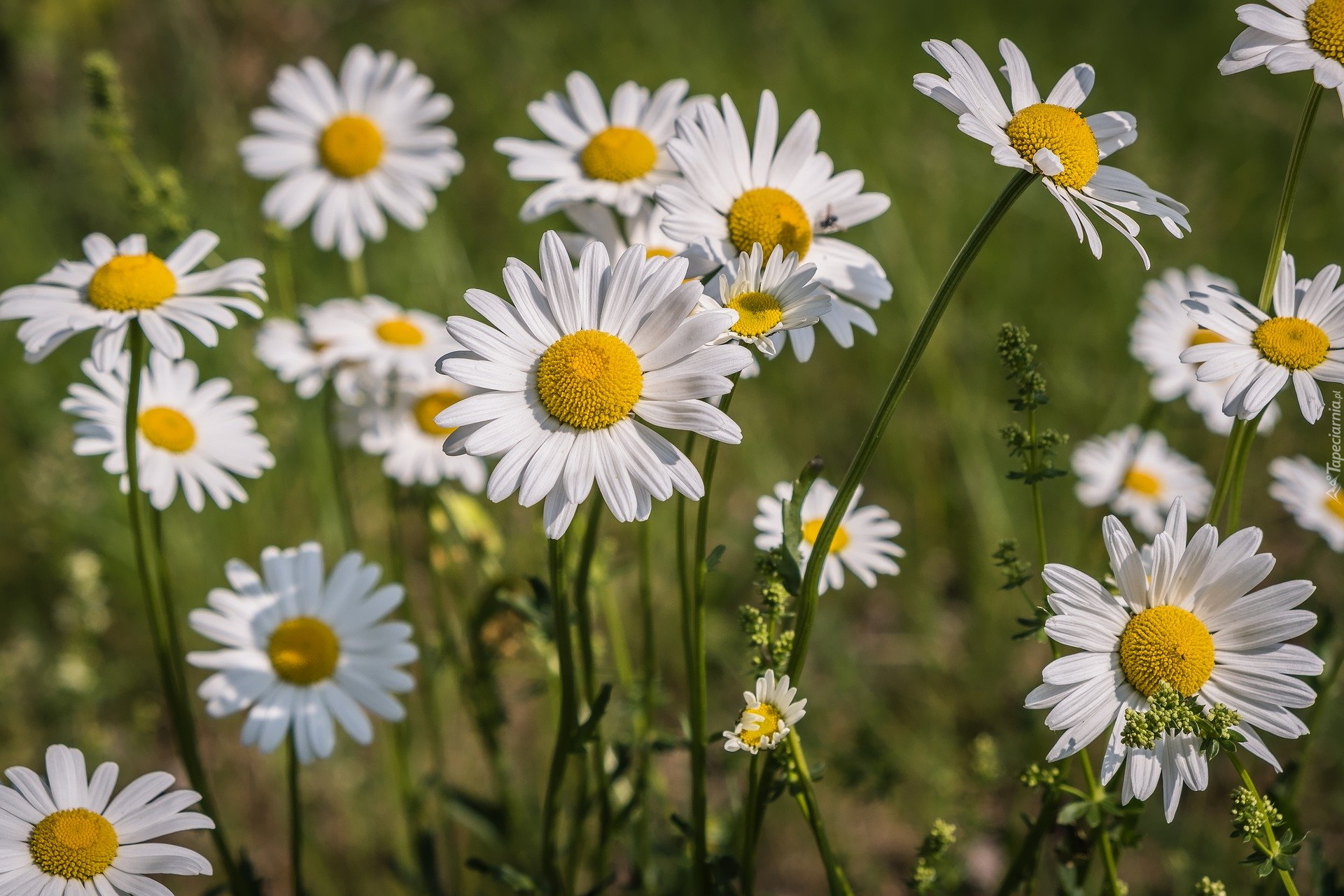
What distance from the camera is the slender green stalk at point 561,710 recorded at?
1477 millimetres

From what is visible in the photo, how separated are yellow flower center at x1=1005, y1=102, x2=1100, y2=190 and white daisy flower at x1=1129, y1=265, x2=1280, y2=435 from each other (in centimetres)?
106

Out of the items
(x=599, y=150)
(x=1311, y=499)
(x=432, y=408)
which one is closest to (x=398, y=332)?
(x=432, y=408)

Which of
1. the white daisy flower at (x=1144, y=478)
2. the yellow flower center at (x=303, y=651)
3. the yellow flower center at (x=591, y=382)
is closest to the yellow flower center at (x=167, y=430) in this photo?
the yellow flower center at (x=303, y=651)

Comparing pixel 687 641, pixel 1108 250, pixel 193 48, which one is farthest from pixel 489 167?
pixel 687 641

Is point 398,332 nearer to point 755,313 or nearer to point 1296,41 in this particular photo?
point 755,313

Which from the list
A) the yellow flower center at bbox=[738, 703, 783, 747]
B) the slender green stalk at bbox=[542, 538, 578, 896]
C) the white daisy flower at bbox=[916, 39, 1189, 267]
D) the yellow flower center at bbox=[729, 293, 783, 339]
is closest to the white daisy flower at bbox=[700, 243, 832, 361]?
the yellow flower center at bbox=[729, 293, 783, 339]

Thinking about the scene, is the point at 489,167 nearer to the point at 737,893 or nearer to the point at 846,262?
the point at 846,262

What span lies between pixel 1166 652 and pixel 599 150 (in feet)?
4.57

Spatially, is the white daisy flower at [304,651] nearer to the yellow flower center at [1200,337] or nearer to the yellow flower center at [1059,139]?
the yellow flower center at [1059,139]

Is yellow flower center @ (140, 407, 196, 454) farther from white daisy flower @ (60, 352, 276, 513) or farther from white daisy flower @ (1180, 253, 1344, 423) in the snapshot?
white daisy flower @ (1180, 253, 1344, 423)

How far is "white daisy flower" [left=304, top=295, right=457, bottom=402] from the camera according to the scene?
7.68ft

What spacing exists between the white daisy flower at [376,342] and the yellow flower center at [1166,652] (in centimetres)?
158

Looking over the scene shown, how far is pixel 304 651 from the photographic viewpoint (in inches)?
77.0

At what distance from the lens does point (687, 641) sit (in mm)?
1672
